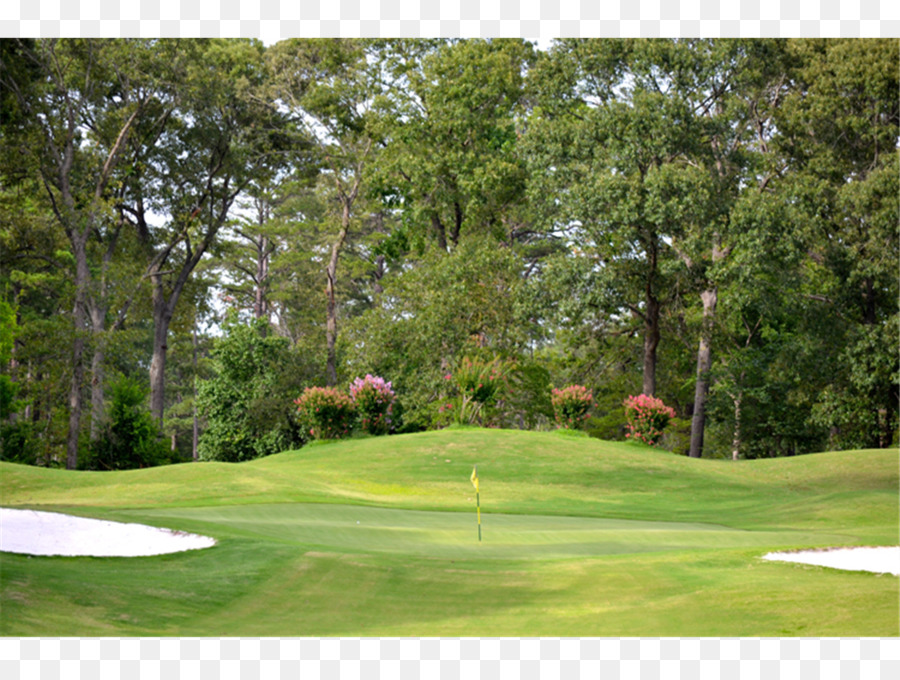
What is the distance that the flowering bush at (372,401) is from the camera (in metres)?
22.8

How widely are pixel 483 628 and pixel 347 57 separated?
101 ft

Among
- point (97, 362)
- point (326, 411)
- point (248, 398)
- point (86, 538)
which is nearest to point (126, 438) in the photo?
point (248, 398)

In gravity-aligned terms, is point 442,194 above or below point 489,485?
above

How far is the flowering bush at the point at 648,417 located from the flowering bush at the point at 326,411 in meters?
7.03

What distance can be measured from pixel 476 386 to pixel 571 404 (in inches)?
94.7

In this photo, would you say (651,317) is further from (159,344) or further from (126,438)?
(159,344)

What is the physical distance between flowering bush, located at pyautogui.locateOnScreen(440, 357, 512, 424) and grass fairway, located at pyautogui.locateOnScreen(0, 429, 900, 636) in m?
3.91

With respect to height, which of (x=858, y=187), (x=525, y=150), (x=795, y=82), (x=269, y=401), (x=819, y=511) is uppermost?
(x=795, y=82)

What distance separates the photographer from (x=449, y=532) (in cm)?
1054

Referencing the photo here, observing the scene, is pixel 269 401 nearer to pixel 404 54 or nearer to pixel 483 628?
pixel 404 54

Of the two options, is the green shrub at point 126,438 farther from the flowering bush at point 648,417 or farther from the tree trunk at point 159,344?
the flowering bush at point 648,417

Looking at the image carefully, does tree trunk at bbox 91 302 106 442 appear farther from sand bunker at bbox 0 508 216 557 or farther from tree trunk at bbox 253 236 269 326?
sand bunker at bbox 0 508 216 557

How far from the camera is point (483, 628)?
18.7 feet

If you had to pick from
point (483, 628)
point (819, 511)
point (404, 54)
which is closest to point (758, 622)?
point (483, 628)
